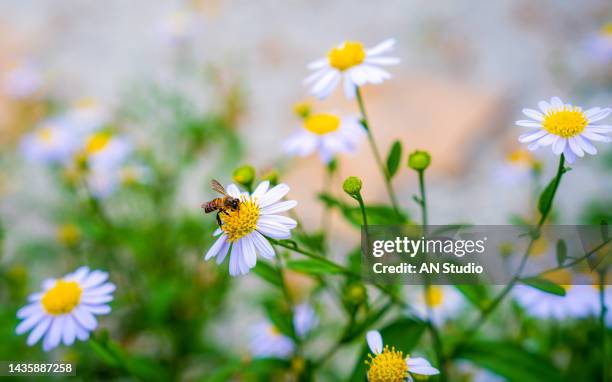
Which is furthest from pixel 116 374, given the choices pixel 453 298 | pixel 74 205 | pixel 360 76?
pixel 360 76

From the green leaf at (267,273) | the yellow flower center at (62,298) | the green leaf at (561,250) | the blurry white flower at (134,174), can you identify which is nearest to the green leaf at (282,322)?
the green leaf at (267,273)

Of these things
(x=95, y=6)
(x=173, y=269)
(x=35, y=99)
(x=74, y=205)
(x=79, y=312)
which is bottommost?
(x=79, y=312)

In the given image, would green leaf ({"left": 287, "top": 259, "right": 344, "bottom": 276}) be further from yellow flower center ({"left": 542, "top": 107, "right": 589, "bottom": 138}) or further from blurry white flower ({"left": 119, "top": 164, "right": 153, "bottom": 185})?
blurry white flower ({"left": 119, "top": 164, "right": 153, "bottom": 185})

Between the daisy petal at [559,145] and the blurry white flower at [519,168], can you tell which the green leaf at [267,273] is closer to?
the daisy petal at [559,145]

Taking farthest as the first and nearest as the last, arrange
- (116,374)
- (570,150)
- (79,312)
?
1. (116,374)
2. (79,312)
3. (570,150)

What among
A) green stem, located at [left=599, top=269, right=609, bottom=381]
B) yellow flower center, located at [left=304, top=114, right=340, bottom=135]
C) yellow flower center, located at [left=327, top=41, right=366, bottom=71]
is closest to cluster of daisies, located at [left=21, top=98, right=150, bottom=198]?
yellow flower center, located at [left=304, top=114, right=340, bottom=135]

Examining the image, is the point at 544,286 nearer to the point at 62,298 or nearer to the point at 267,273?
the point at 267,273

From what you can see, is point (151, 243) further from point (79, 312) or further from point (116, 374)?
point (79, 312)
